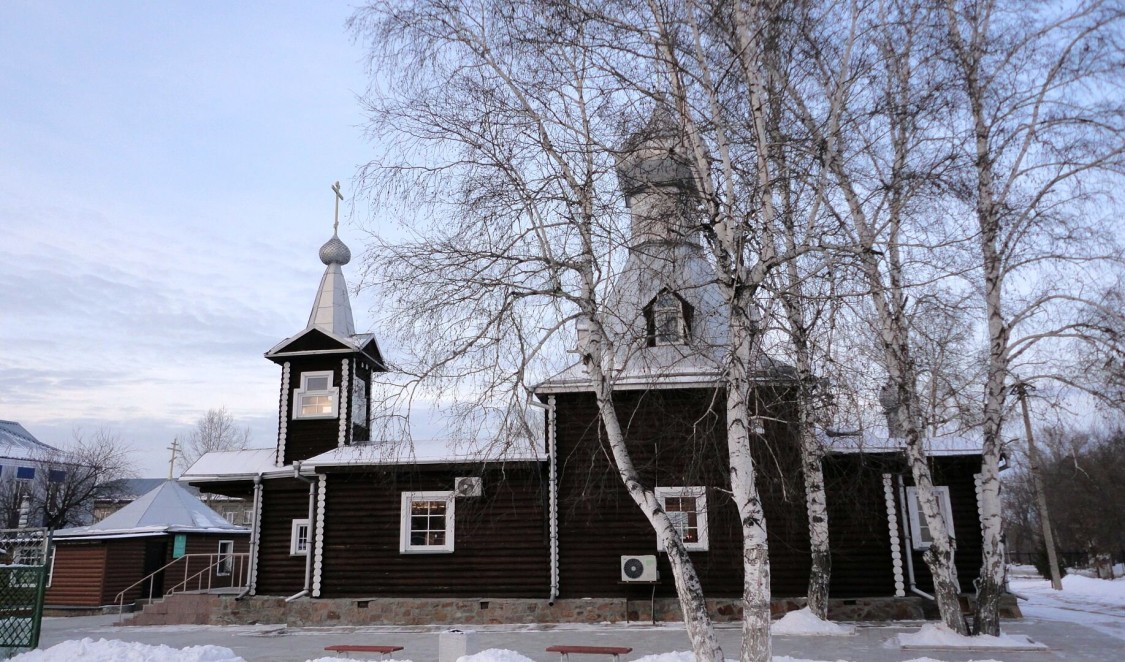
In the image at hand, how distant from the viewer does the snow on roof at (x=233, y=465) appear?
1883 centimetres

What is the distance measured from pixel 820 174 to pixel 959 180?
244 centimetres

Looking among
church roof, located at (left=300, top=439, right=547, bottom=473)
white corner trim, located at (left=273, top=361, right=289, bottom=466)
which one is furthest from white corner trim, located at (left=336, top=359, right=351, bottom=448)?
Answer: white corner trim, located at (left=273, top=361, right=289, bottom=466)

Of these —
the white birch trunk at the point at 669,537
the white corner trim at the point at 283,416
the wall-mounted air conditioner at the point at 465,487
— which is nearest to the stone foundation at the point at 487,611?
the wall-mounted air conditioner at the point at 465,487

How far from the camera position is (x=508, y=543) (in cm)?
1641

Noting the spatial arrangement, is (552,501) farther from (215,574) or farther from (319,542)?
(215,574)

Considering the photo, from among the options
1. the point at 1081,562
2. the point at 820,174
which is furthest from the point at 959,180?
the point at 1081,562

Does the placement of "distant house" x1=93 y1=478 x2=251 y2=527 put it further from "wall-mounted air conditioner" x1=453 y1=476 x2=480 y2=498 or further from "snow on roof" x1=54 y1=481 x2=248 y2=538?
"wall-mounted air conditioner" x1=453 y1=476 x2=480 y2=498

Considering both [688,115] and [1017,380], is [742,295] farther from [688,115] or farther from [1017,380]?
[1017,380]

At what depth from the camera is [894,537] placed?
15.3 m

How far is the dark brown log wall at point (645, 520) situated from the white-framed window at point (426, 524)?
2531 millimetres

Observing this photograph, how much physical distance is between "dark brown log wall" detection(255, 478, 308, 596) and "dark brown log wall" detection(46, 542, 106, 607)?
10396 mm

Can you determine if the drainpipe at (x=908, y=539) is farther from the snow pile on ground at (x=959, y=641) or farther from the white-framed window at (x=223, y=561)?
the white-framed window at (x=223, y=561)

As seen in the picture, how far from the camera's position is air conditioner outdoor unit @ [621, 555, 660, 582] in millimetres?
15141

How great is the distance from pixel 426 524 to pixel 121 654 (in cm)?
719
